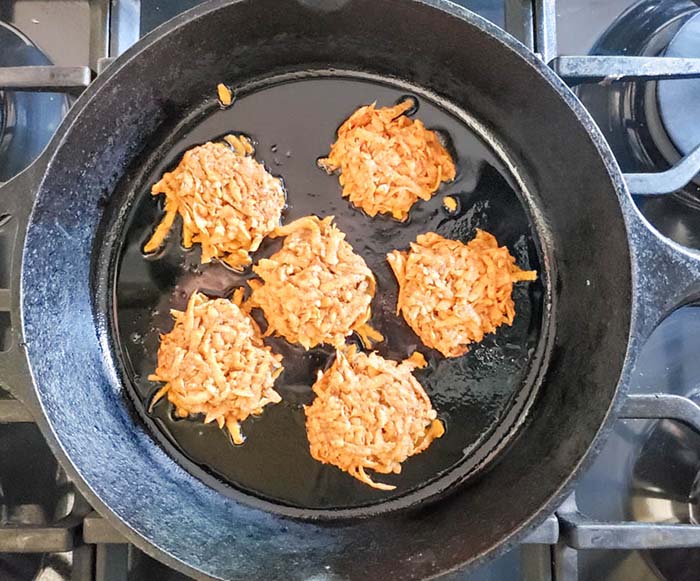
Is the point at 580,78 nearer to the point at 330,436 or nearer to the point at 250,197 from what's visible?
the point at 250,197

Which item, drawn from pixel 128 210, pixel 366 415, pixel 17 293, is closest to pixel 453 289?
pixel 366 415

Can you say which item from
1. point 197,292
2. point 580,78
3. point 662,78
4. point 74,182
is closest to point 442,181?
point 580,78

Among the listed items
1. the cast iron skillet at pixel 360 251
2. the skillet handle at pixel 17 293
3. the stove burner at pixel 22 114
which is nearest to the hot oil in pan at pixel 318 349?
the cast iron skillet at pixel 360 251

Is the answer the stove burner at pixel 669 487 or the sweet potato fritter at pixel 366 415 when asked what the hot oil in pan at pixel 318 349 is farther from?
the stove burner at pixel 669 487

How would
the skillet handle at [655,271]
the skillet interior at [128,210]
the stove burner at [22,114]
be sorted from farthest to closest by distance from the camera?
the stove burner at [22,114] → the skillet interior at [128,210] → the skillet handle at [655,271]

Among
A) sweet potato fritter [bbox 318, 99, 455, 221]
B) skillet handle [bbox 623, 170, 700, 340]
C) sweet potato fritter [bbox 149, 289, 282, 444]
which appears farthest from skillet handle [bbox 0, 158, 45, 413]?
skillet handle [bbox 623, 170, 700, 340]

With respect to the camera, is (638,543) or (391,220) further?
(391,220)

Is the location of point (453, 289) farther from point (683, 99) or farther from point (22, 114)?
point (22, 114)
